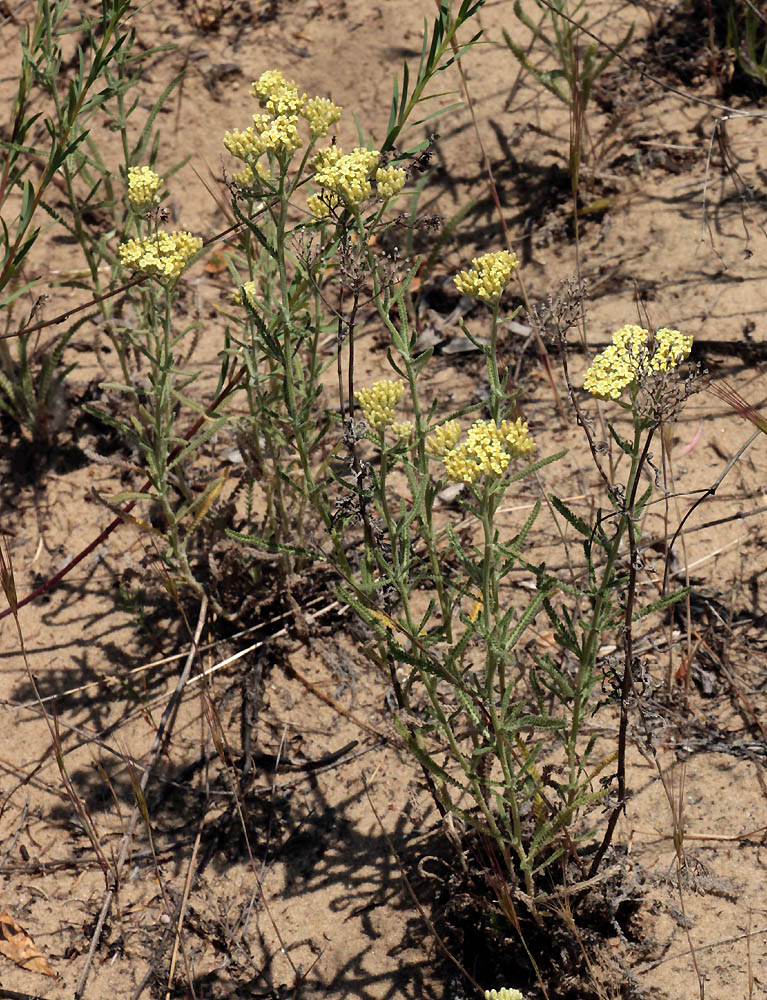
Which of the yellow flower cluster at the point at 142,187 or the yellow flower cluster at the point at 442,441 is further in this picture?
the yellow flower cluster at the point at 142,187

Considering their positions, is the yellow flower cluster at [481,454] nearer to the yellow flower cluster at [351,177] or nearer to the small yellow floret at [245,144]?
the yellow flower cluster at [351,177]

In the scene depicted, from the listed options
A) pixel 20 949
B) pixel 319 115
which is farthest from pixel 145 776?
pixel 319 115

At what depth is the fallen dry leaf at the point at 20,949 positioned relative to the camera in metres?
2.94

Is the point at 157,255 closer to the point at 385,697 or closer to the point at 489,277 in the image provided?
the point at 489,277

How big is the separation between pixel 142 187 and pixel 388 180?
88 cm

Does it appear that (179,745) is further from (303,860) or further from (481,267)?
(481,267)

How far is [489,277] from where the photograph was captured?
2.26m

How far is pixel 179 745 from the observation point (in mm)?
3369

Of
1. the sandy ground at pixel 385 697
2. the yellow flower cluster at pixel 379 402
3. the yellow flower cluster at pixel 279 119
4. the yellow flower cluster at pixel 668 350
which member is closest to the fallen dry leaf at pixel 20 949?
the sandy ground at pixel 385 697

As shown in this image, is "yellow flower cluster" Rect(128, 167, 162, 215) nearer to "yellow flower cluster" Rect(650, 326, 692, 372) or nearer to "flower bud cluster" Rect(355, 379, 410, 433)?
"flower bud cluster" Rect(355, 379, 410, 433)

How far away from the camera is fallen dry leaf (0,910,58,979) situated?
9.66ft

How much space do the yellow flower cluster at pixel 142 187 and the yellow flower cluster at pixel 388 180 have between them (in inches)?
32.2

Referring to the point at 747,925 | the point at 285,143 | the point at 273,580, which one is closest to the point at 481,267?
the point at 285,143

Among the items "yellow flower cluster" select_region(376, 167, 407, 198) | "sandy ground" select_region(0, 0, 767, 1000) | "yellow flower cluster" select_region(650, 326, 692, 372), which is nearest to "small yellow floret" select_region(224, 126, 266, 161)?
"yellow flower cluster" select_region(376, 167, 407, 198)
